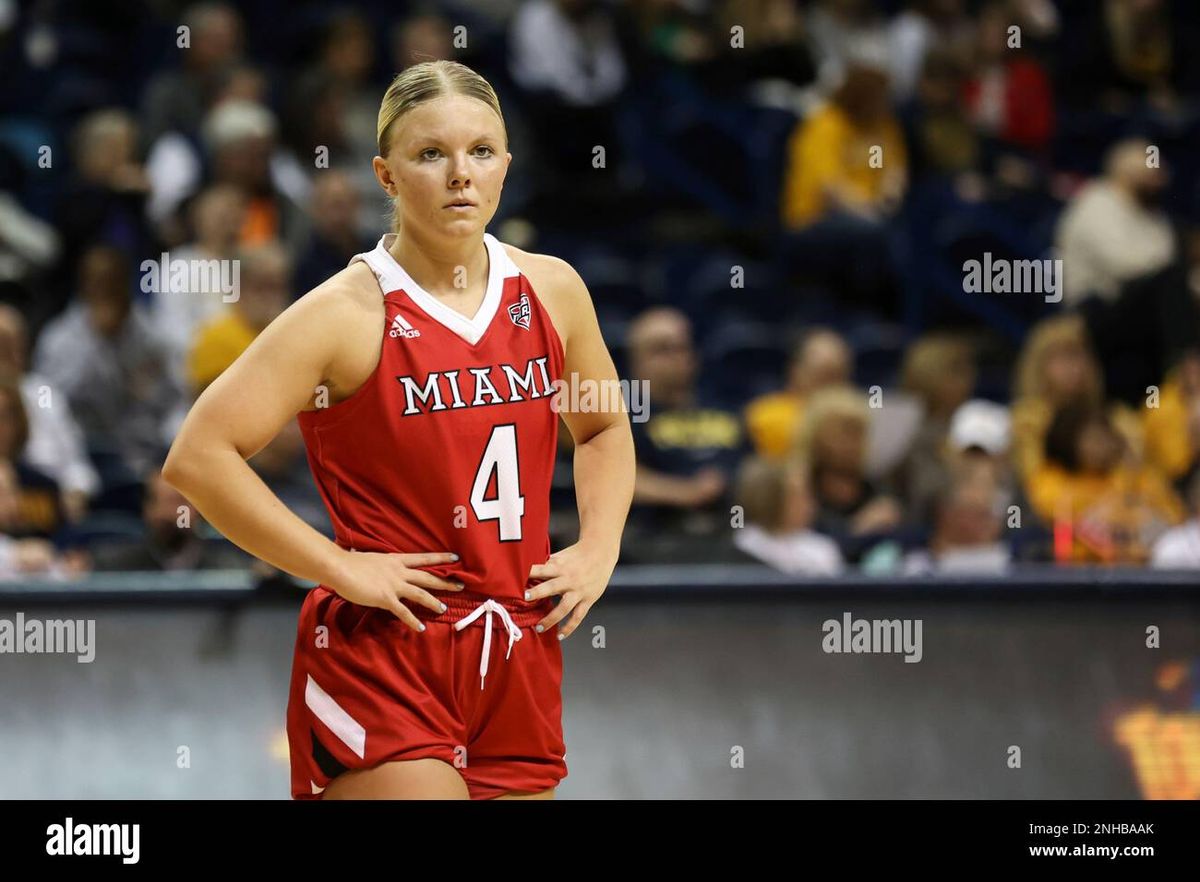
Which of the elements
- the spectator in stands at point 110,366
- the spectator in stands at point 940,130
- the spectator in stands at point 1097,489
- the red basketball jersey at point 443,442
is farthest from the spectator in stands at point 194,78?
the red basketball jersey at point 443,442

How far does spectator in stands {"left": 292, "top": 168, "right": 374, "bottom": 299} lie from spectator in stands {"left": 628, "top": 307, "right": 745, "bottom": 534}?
122 cm

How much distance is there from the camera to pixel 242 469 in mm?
3090

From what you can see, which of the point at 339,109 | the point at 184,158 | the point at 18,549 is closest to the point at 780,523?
the point at 18,549

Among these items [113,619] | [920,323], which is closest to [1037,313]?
[920,323]

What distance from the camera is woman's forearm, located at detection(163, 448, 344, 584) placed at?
307 centimetres

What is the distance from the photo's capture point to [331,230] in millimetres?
7398

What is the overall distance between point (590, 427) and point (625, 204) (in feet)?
17.8

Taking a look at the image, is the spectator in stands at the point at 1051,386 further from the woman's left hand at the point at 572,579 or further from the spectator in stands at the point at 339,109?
the woman's left hand at the point at 572,579

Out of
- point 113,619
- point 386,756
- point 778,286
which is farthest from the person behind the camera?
point 778,286

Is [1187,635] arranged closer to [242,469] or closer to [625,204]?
[242,469]

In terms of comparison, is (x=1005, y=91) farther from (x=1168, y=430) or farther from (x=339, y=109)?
(x=339, y=109)

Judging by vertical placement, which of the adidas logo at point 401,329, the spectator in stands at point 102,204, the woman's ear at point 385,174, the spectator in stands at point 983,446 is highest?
the spectator in stands at point 102,204

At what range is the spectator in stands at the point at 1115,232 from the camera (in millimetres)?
8070

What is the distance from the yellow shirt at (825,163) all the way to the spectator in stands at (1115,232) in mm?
858
